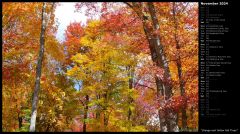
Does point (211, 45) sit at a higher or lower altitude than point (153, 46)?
lower

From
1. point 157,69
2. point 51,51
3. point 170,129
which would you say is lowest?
point 170,129

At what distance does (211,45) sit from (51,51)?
21.3 metres

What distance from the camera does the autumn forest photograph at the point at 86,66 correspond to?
2473 cm

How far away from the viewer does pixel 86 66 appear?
3600 centimetres

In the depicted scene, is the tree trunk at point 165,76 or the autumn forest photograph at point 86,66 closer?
the tree trunk at point 165,76

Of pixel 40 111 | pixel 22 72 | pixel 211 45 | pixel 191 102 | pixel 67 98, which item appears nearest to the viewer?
pixel 211 45

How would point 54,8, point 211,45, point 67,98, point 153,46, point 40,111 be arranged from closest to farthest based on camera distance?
point 211,45 → point 153,46 → point 54,8 → point 40,111 → point 67,98

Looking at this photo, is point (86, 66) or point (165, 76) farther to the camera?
point (86, 66)

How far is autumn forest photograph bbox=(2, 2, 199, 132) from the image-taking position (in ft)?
81.1

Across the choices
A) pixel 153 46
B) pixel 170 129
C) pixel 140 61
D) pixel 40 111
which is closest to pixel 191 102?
pixel 170 129

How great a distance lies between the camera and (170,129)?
1916 centimetres

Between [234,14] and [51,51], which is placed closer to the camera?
[234,14]

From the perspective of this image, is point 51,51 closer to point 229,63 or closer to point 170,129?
point 170,129

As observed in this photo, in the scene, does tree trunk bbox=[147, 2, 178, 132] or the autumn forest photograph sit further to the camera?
the autumn forest photograph
